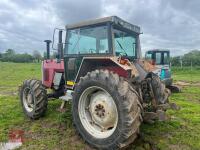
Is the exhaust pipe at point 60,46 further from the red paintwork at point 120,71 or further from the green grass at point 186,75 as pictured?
the green grass at point 186,75

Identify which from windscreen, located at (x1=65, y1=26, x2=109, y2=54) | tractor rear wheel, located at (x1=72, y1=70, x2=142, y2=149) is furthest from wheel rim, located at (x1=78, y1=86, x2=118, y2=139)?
windscreen, located at (x1=65, y1=26, x2=109, y2=54)

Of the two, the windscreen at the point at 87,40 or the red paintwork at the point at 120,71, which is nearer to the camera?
the red paintwork at the point at 120,71

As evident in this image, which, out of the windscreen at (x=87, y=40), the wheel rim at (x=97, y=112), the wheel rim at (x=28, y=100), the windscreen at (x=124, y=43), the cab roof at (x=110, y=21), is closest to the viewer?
the wheel rim at (x=97, y=112)

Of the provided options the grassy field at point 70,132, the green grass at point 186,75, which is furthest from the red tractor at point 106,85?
the green grass at point 186,75

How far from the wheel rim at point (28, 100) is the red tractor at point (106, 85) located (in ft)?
0.09

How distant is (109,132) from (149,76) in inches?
62.3

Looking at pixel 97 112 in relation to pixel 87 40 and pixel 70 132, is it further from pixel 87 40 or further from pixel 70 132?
pixel 87 40

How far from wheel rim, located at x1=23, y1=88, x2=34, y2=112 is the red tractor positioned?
0.03 m

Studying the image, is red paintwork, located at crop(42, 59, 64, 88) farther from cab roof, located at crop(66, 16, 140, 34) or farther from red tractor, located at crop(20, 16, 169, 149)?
cab roof, located at crop(66, 16, 140, 34)

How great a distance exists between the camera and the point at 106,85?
174 inches

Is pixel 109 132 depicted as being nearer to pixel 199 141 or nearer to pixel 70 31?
pixel 199 141

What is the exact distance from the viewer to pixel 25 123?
632 cm

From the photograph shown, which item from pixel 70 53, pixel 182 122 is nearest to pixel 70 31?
pixel 70 53

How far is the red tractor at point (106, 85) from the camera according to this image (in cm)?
422
